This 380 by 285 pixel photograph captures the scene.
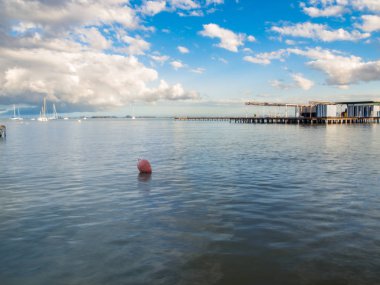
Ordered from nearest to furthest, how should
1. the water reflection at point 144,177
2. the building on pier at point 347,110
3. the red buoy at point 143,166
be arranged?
the water reflection at point 144,177, the red buoy at point 143,166, the building on pier at point 347,110

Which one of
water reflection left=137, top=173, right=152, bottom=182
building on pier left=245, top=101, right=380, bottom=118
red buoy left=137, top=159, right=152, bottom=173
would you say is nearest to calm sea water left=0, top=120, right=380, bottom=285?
water reflection left=137, top=173, right=152, bottom=182

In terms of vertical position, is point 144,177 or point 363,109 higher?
point 363,109

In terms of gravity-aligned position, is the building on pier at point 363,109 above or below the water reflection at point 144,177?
above

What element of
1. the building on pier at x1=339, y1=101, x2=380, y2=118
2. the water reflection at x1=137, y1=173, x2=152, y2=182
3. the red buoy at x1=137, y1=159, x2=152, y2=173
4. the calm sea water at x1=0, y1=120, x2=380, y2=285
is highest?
the building on pier at x1=339, y1=101, x2=380, y2=118

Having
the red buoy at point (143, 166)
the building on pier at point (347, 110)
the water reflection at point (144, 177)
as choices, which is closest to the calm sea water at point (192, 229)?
the water reflection at point (144, 177)

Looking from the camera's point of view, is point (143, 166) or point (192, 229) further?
point (143, 166)

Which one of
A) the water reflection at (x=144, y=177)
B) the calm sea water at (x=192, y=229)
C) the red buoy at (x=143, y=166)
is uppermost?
the red buoy at (x=143, y=166)

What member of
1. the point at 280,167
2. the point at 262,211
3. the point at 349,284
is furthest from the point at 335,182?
the point at 349,284

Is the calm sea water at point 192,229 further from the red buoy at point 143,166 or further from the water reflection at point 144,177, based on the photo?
the red buoy at point 143,166

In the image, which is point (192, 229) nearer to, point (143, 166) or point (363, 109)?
point (143, 166)

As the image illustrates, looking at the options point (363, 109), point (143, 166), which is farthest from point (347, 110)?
point (143, 166)

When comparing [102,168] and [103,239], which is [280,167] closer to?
[102,168]

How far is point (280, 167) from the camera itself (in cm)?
2627

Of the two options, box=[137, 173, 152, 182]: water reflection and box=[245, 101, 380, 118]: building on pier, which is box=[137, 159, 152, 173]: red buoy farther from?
box=[245, 101, 380, 118]: building on pier
